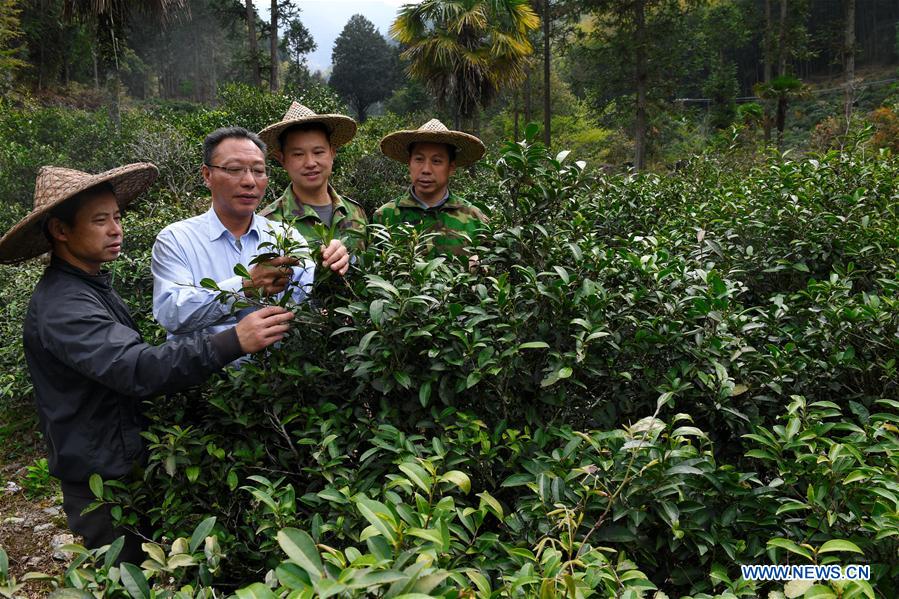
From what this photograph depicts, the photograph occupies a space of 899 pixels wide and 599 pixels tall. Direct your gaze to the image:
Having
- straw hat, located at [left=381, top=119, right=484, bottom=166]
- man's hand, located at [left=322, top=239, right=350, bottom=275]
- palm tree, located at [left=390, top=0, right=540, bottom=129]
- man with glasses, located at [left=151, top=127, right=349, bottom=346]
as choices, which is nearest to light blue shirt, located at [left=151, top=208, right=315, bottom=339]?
man with glasses, located at [left=151, top=127, right=349, bottom=346]

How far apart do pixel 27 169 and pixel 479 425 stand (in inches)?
419

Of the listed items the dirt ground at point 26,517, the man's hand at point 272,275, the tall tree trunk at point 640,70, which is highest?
the tall tree trunk at point 640,70

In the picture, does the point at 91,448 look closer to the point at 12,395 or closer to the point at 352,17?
the point at 12,395

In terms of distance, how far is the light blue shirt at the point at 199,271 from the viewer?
197 centimetres

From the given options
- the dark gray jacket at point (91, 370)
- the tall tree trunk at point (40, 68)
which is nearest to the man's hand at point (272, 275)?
the dark gray jacket at point (91, 370)

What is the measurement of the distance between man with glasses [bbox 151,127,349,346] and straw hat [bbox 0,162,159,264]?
29 centimetres

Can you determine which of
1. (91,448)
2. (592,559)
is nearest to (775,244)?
(592,559)

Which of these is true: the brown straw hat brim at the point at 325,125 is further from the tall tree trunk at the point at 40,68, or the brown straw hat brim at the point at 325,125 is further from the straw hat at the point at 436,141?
the tall tree trunk at the point at 40,68

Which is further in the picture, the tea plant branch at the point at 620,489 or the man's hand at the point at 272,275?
the man's hand at the point at 272,275

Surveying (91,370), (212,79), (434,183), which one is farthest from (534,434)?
(212,79)

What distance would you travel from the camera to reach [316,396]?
182 centimetres

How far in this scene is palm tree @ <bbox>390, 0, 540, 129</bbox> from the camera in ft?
42.8

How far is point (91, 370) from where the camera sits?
1718 millimetres

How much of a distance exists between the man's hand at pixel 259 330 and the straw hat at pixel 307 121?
5.22ft
